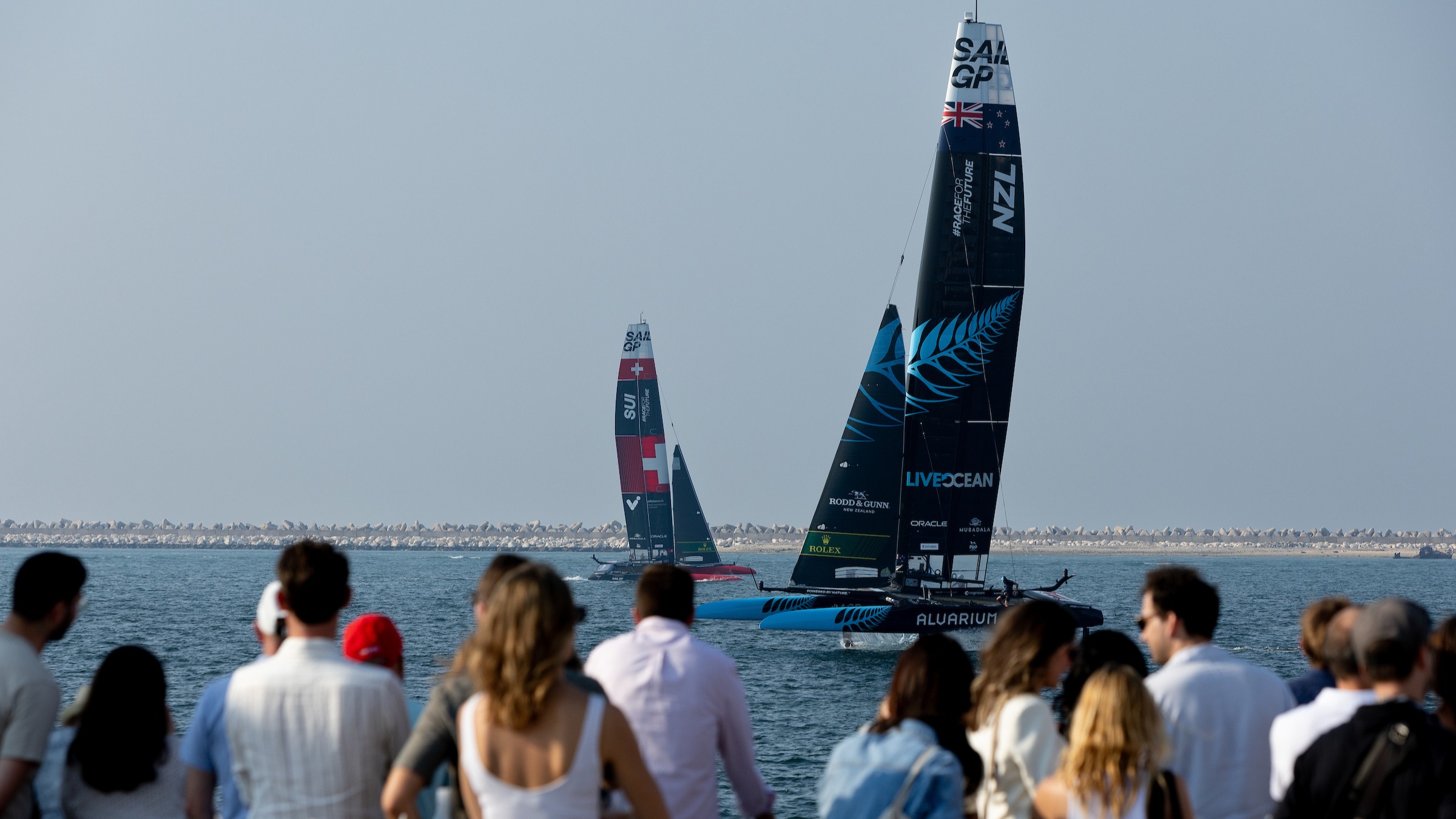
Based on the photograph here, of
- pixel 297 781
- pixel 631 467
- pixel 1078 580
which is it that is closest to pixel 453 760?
pixel 297 781

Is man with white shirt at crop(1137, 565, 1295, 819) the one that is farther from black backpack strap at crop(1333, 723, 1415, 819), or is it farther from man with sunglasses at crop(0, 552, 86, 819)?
man with sunglasses at crop(0, 552, 86, 819)

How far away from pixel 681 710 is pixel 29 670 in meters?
1.75

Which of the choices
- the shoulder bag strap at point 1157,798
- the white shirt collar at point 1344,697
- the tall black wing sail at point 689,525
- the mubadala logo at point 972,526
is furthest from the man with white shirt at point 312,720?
the tall black wing sail at point 689,525

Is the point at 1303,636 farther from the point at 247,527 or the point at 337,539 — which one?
the point at 247,527

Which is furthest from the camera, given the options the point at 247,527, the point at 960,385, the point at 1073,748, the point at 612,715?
the point at 247,527

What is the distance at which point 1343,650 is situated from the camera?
354 centimetres

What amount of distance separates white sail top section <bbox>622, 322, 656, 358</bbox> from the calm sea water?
9393 mm

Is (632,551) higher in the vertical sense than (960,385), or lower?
lower

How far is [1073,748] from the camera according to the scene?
3.14 metres

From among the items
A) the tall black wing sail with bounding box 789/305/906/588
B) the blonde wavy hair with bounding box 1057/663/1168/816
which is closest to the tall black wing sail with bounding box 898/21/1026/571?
the tall black wing sail with bounding box 789/305/906/588

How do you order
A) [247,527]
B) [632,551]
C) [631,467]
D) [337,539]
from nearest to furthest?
1. [631,467]
2. [632,551]
3. [337,539]
4. [247,527]

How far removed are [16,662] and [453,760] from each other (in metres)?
1.32

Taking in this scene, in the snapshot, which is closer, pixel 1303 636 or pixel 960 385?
pixel 1303 636

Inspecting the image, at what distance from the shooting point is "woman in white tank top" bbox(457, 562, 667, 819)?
2.81m
